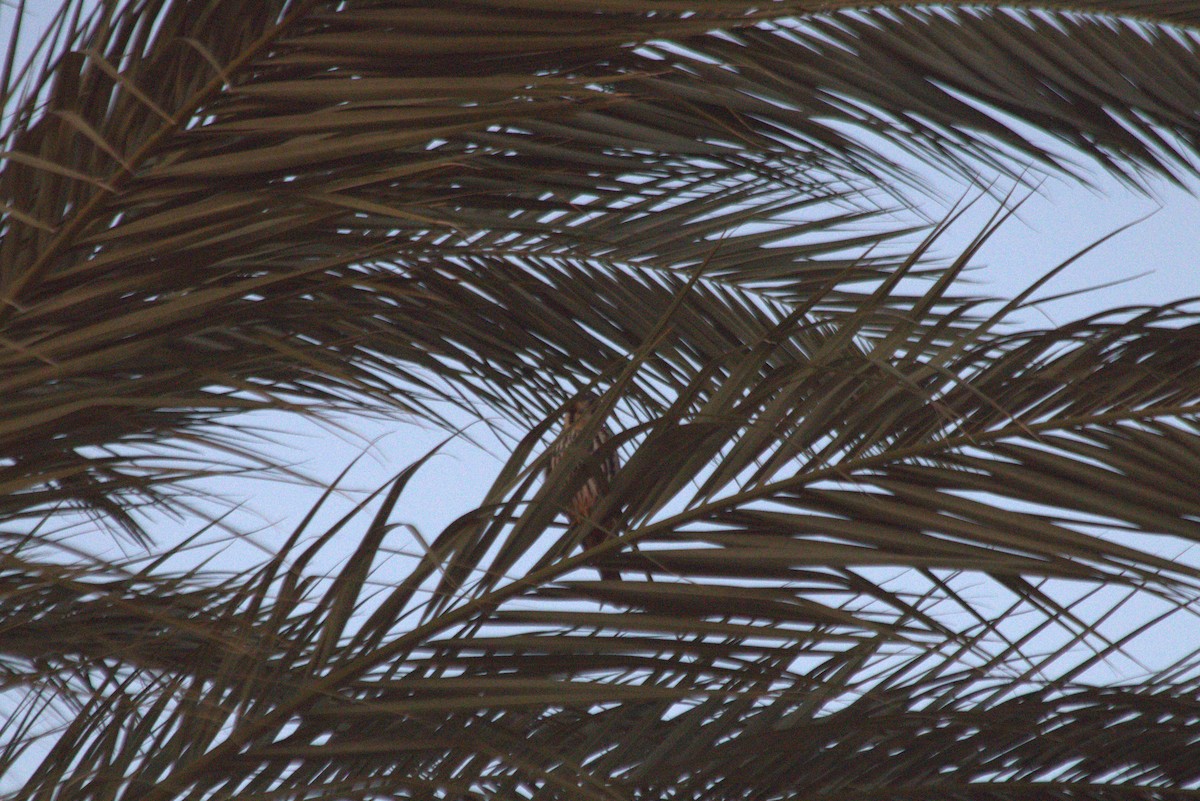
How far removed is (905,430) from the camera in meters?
0.90

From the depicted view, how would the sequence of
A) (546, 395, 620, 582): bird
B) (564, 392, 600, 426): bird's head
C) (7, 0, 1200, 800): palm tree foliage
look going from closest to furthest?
(7, 0, 1200, 800): palm tree foliage → (546, 395, 620, 582): bird → (564, 392, 600, 426): bird's head

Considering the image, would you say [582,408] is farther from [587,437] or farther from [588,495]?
[587,437]

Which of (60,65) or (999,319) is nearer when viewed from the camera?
(60,65)

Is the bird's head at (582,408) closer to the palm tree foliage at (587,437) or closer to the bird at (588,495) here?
the bird at (588,495)

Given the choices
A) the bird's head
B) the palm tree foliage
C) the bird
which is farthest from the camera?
the bird's head

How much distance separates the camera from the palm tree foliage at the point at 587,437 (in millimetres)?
758

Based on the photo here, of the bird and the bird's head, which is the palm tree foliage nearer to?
the bird

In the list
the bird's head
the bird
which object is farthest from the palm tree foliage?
the bird's head

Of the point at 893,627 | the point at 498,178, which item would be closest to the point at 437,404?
the point at 498,178

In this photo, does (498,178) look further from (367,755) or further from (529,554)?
(367,755)

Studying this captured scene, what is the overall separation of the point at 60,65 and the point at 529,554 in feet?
1.50

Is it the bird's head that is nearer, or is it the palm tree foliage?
the palm tree foliage

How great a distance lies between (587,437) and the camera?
2.82 ft

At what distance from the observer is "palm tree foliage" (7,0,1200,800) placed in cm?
76
